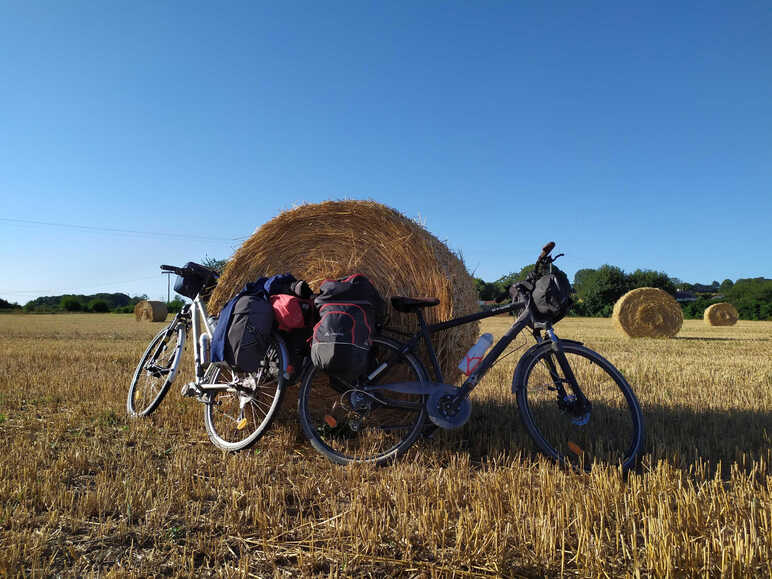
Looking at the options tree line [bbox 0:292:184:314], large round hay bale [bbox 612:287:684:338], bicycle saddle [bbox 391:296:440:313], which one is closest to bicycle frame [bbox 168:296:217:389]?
bicycle saddle [bbox 391:296:440:313]

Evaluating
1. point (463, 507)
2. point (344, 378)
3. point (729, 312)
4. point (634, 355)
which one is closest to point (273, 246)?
point (344, 378)

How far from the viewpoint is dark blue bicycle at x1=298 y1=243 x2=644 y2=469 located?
11.7 feet

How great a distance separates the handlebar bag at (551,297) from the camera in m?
3.57

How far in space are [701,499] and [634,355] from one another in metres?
8.34

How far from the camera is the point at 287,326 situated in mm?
3871

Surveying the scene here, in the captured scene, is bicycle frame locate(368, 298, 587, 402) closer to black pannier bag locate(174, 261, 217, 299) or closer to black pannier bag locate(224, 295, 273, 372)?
black pannier bag locate(224, 295, 273, 372)

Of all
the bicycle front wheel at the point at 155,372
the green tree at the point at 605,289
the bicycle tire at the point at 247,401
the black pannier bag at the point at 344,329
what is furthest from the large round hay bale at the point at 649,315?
the green tree at the point at 605,289

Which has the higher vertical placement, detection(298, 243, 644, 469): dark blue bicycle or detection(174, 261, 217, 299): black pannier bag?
detection(174, 261, 217, 299): black pannier bag

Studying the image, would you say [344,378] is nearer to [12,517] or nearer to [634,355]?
[12,517]

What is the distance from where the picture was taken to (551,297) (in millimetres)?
3578

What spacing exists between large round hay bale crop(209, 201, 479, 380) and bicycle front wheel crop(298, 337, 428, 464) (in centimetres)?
55

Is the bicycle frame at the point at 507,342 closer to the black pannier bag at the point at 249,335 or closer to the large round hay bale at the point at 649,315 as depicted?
the black pannier bag at the point at 249,335

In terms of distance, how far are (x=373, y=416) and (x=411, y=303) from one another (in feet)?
3.77

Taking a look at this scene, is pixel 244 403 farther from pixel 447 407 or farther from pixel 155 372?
pixel 155 372
